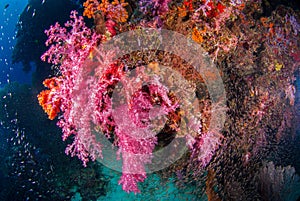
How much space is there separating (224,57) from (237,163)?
63.6 inches

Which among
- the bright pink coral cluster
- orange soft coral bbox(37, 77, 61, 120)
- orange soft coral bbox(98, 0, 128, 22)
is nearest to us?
the bright pink coral cluster

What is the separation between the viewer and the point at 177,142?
2889mm

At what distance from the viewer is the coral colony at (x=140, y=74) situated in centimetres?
252

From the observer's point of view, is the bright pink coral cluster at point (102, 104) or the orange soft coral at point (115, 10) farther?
the orange soft coral at point (115, 10)

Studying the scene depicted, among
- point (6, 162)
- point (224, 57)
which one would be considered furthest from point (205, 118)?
point (6, 162)

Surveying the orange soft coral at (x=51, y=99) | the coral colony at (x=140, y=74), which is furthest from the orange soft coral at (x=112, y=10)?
Result: the orange soft coral at (x=51, y=99)

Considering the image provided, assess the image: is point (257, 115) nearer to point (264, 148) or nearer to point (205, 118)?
point (264, 148)

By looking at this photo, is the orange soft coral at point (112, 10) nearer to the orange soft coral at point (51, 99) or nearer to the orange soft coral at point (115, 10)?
the orange soft coral at point (115, 10)

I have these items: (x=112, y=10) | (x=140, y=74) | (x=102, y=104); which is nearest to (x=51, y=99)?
(x=102, y=104)

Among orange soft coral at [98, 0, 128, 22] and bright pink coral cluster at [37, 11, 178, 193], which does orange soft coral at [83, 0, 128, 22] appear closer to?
orange soft coral at [98, 0, 128, 22]

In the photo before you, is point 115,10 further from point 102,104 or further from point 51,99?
point 51,99

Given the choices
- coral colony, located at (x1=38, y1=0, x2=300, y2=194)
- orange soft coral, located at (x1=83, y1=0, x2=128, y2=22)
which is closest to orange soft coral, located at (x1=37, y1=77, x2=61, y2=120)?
coral colony, located at (x1=38, y1=0, x2=300, y2=194)

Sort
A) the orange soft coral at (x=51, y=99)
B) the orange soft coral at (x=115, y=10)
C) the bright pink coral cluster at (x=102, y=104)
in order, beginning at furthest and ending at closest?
the orange soft coral at (x=115, y=10) → the orange soft coral at (x=51, y=99) → the bright pink coral cluster at (x=102, y=104)

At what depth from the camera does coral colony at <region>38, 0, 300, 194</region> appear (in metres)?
2.52
